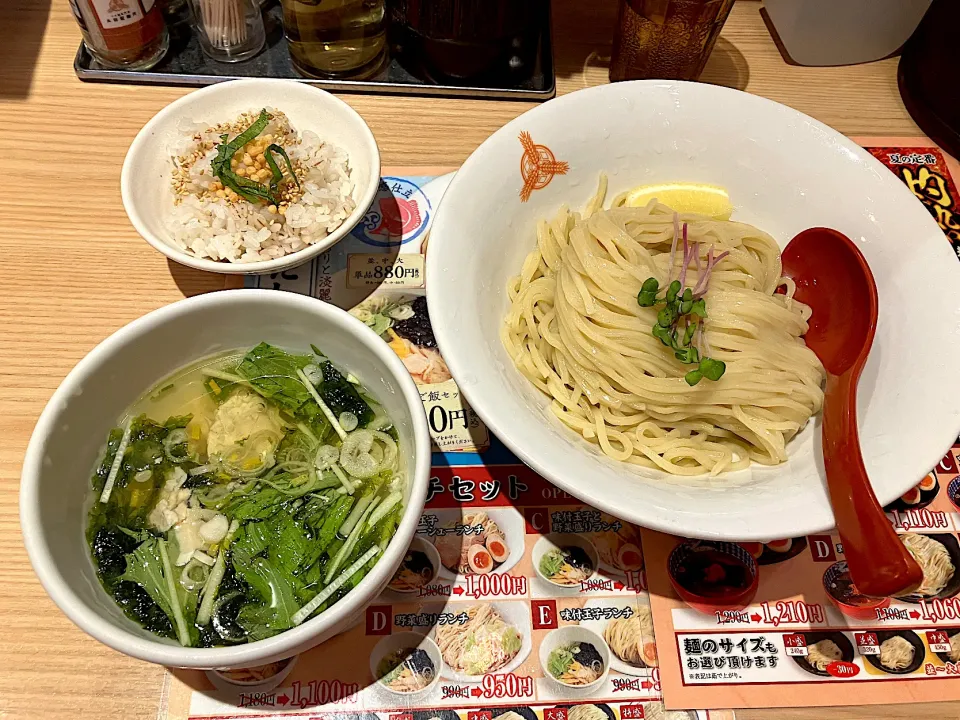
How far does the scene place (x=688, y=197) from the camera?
151 cm

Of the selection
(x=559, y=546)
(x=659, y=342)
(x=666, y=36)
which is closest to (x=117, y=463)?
(x=559, y=546)

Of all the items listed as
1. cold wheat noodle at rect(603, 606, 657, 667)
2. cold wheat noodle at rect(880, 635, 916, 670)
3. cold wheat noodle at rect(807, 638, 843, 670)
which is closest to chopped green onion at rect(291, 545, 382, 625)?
cold wheat noodle at rect(603, 606, 657, 667)

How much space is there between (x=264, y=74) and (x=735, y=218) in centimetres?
141

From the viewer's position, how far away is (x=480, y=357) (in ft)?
3.67

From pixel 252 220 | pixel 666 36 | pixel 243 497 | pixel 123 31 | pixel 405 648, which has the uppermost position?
Answer: pixel 666 36

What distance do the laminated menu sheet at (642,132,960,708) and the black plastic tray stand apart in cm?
134

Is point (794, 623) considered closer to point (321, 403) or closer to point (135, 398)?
point (321, 403)

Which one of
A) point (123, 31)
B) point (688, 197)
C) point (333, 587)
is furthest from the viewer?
point (123, 31)

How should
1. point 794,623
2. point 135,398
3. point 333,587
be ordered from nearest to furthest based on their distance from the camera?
1. point 333,587
2. point 135,398
3. point 794,623

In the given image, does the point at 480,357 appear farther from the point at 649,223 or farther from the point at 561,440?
the point at 649,223

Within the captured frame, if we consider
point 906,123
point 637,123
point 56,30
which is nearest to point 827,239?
point 637,123

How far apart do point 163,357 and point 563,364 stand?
77 centimetres

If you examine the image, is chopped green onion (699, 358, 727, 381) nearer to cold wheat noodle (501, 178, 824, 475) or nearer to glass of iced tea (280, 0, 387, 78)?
cold wheat noodle (501, 178, 824, 475)

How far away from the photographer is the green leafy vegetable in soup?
940 mm
